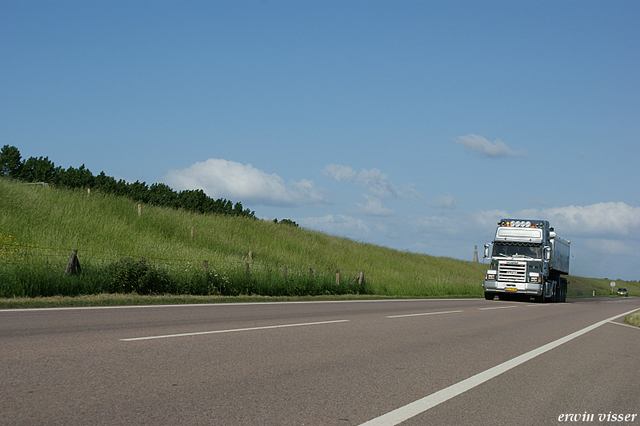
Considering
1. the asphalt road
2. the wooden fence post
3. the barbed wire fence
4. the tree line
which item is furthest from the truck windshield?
the tree line

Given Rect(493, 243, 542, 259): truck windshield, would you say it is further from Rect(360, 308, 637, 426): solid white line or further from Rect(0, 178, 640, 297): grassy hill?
Rect(360, 308, 637, 426): solid white line

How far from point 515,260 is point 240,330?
24.4 meters

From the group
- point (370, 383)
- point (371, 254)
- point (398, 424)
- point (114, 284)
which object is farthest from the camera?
point (371, 254)

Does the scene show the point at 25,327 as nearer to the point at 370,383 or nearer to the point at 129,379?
the point at 129,379

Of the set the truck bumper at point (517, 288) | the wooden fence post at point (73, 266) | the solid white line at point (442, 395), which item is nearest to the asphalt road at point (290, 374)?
the solid white line at point (442, 395)

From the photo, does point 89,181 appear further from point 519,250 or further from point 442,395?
point 442,395

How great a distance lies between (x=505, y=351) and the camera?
931cm

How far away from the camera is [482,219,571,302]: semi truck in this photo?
30.7m

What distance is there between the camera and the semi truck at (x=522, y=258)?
1209 inches

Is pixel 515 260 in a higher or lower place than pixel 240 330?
higher

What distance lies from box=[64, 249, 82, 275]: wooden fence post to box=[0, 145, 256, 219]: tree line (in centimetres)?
5362

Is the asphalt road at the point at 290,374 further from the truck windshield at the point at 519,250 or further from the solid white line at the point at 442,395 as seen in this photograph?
the truck windshield at the point at 519,250

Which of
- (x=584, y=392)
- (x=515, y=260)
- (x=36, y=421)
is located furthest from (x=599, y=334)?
(x=515, y=260)

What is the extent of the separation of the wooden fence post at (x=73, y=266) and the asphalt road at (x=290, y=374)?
197 inches
